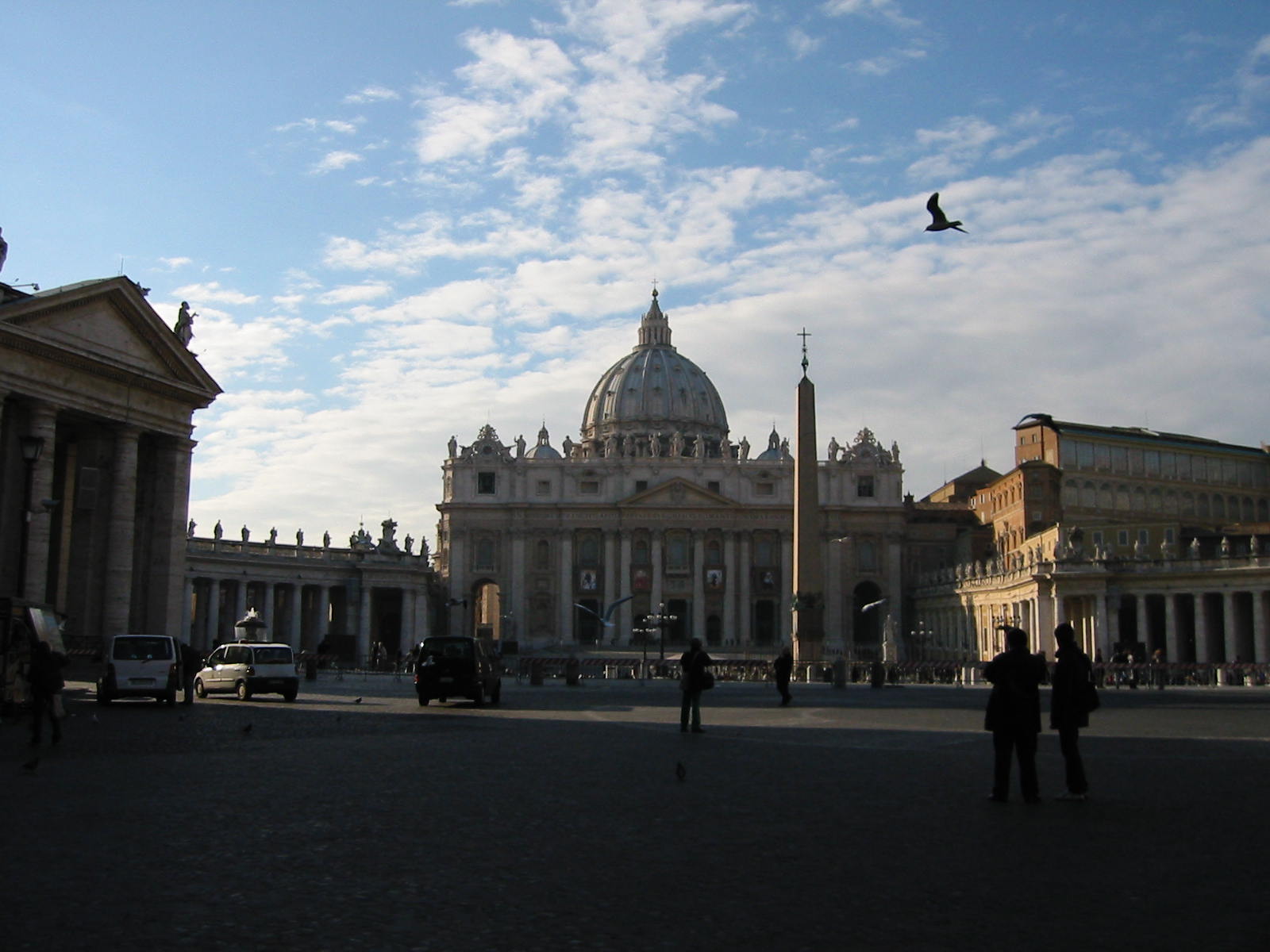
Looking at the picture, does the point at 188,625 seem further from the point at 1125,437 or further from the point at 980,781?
the point at 980,781

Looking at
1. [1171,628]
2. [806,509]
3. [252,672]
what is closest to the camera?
[252,672]

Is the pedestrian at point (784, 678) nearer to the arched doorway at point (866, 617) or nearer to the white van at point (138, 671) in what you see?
the white van at point (138, 671)

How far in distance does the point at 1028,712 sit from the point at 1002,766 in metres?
0.50

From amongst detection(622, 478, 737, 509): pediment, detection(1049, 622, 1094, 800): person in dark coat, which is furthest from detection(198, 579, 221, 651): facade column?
detection(1049, 622, 1094, 800): person in dark coat

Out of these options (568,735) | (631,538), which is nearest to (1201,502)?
(631,538)

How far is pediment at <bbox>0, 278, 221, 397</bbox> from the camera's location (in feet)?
103

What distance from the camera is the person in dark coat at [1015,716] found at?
1084cm

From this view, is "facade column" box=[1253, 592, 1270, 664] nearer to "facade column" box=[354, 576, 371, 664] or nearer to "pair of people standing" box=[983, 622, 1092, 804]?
"facade column" box=[354, 576, 371, 664]

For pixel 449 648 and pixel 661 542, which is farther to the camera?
pixel 661 542

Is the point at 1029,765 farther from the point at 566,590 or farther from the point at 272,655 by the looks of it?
the point at 566,590

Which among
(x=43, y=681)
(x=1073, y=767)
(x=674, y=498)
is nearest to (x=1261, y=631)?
(x=1073, y=767)

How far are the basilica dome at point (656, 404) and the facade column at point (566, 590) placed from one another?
19.9m

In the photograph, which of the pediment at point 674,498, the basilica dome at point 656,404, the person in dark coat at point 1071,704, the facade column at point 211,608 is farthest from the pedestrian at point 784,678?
the basilica dome at point 656,404

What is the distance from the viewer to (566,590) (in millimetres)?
99062
